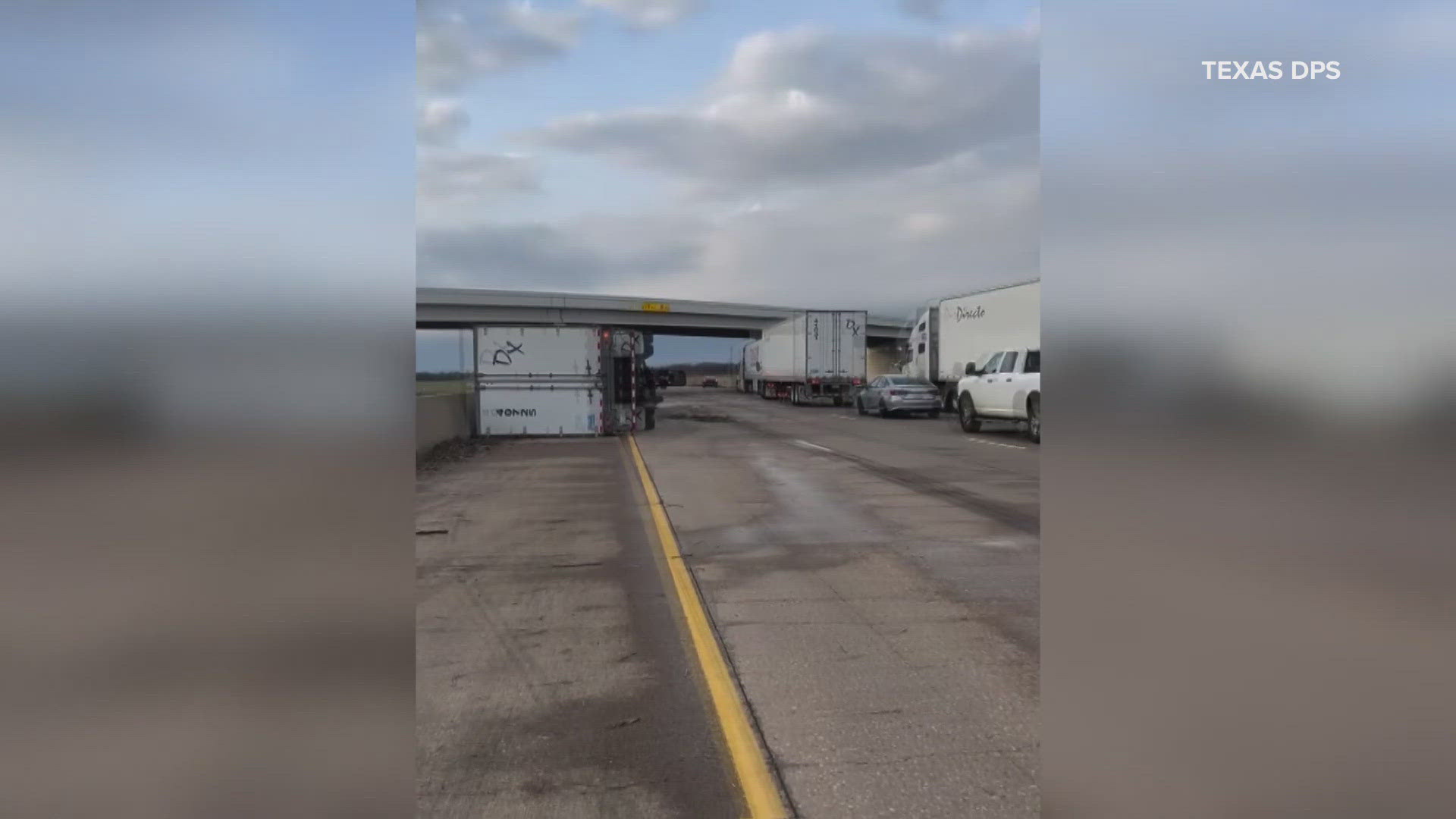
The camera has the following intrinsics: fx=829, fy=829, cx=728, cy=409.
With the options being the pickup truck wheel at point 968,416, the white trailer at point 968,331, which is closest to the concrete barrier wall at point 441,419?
the pickup truck wheel at point 968,416

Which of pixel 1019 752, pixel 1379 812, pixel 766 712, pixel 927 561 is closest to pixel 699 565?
pixel 927 561

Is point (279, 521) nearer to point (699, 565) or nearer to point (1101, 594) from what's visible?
point (1101, 594)

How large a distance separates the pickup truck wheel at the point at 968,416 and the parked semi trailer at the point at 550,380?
8757 millimetres

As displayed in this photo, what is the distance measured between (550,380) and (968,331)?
41.6 ft

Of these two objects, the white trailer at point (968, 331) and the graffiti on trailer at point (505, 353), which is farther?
the white trailer at point (968, 331)

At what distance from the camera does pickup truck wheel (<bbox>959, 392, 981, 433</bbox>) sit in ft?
68.6

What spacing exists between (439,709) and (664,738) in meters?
1.17

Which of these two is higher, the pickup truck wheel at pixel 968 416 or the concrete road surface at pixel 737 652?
the pickup truck wheel at pixel 968 416

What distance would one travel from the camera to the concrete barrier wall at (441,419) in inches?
650

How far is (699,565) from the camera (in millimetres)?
6961

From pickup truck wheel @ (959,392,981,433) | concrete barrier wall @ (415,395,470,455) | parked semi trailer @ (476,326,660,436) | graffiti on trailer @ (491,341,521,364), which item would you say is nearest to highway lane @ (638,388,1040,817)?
concrete barrier wall @ (415,395,470,455)

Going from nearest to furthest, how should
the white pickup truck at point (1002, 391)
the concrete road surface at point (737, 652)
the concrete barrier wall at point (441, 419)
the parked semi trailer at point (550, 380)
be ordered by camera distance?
the concrete road surface at point (737, 652), the concrete barrier wall at point (441, 419), the white pickup truck at point (1002, 391), the parked semi trailer at point (550, 380)

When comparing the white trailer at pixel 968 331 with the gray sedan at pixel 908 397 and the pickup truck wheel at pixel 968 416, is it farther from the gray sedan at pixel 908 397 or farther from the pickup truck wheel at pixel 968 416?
the pickup truck wheel at pixel 968 416

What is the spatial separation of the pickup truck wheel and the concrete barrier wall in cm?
1269
